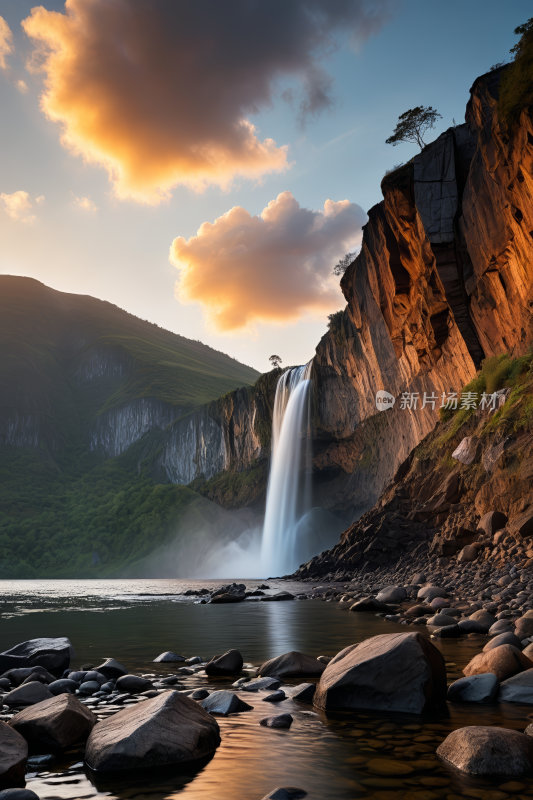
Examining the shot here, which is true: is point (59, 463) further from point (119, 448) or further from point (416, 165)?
point (416, 165)

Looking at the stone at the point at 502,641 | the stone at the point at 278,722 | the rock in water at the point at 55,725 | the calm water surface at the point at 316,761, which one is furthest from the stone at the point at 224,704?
the stone at the point at 502,641

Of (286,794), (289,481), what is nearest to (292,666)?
(286,794)

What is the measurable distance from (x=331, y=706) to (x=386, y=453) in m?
42.9

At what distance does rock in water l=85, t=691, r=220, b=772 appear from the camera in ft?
14.4

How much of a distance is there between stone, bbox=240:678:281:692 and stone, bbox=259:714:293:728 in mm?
1612

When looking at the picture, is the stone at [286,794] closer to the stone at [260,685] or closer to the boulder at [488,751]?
the boulder at [488,751]

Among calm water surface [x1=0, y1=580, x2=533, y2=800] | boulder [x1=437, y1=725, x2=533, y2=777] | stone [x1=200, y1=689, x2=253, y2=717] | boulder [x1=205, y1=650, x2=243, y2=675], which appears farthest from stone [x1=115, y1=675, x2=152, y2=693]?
boulder [x1=437, y1=725, x2=533, y2=777]

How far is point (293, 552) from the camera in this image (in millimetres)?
54562

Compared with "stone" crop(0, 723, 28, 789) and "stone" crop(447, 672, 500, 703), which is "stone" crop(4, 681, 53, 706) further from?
"stone" crop(447, 672, 500, 703)

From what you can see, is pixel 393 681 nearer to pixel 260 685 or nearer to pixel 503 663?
pixel 503 663

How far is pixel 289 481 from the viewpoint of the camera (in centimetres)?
5869

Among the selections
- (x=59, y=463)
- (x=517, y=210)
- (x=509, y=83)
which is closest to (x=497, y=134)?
(x=509, y=83)

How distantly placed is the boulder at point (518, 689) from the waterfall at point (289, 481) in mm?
49372

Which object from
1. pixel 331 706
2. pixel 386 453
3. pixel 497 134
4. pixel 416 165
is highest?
pixel 416 165
